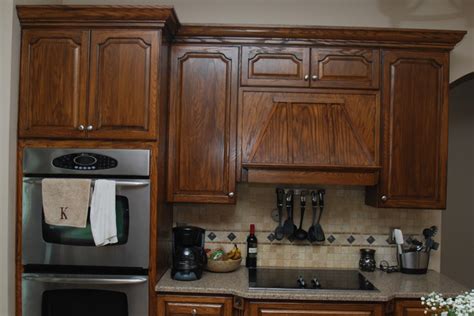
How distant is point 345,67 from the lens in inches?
113

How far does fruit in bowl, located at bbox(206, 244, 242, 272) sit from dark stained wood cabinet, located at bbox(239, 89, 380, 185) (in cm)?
66

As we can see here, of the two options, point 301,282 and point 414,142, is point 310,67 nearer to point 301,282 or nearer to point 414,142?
point 414,142

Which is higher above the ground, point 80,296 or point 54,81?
point 54,81

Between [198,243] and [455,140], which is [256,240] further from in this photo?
[455,140]

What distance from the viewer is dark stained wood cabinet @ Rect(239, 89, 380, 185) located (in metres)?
2.83

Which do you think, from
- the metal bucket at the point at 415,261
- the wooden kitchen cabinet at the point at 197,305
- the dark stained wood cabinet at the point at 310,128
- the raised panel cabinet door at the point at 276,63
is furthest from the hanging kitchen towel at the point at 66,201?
the metal bucket at the point at 415,261

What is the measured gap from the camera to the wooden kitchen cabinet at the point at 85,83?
2576 millimetres

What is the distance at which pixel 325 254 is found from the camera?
3.16 metres

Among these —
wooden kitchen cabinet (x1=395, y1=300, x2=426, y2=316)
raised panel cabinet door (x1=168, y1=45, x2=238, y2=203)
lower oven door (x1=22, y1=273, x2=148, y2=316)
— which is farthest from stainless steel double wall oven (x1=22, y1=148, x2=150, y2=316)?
wooden kitchen cabinet (x1=395, y1=300, x2=426, y2=316)

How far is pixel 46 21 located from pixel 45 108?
507mm

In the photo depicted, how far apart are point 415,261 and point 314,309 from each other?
0.88 m

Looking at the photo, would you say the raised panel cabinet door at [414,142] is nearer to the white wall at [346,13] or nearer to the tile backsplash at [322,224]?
the tile backsplash at [322,224]

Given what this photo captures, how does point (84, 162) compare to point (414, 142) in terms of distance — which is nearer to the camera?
point (84, 162)

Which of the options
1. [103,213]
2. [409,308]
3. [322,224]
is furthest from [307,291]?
[103,213]
